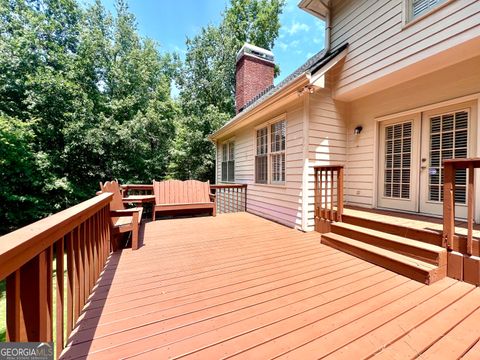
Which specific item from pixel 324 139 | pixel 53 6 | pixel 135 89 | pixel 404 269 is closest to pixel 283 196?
pixel 324 139

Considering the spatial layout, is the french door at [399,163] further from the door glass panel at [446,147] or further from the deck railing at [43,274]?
the deck railing at [43,274]

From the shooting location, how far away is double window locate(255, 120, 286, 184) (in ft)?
17.2

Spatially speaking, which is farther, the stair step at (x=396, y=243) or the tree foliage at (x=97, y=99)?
the tree foliage at (x=97, y=99)

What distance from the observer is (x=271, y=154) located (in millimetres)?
5590

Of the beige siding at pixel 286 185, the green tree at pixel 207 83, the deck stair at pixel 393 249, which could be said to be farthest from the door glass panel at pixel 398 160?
the green tree at pixel 207 83

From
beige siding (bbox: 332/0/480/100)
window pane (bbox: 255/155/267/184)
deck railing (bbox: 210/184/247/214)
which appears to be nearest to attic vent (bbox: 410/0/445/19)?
beige siding (bbox: 332/0/480/100)

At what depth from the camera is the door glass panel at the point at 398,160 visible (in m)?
4.09

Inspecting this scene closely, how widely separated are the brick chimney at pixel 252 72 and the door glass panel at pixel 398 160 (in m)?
6.21

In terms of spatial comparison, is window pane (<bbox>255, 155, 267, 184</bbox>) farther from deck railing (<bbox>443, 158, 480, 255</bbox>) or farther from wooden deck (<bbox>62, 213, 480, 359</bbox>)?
deck railing (<bbox>443, 158, 480, 255</bbox>)

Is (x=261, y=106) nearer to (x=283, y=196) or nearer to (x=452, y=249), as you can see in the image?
(x=283, y=196)

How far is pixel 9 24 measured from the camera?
9.53 meters

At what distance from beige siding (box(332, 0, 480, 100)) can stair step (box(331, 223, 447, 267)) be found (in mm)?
2511

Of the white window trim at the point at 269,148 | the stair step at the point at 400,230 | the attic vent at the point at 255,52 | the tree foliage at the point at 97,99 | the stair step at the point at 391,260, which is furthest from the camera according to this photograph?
the attic vent at the point at 255,52

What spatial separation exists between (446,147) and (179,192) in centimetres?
551
